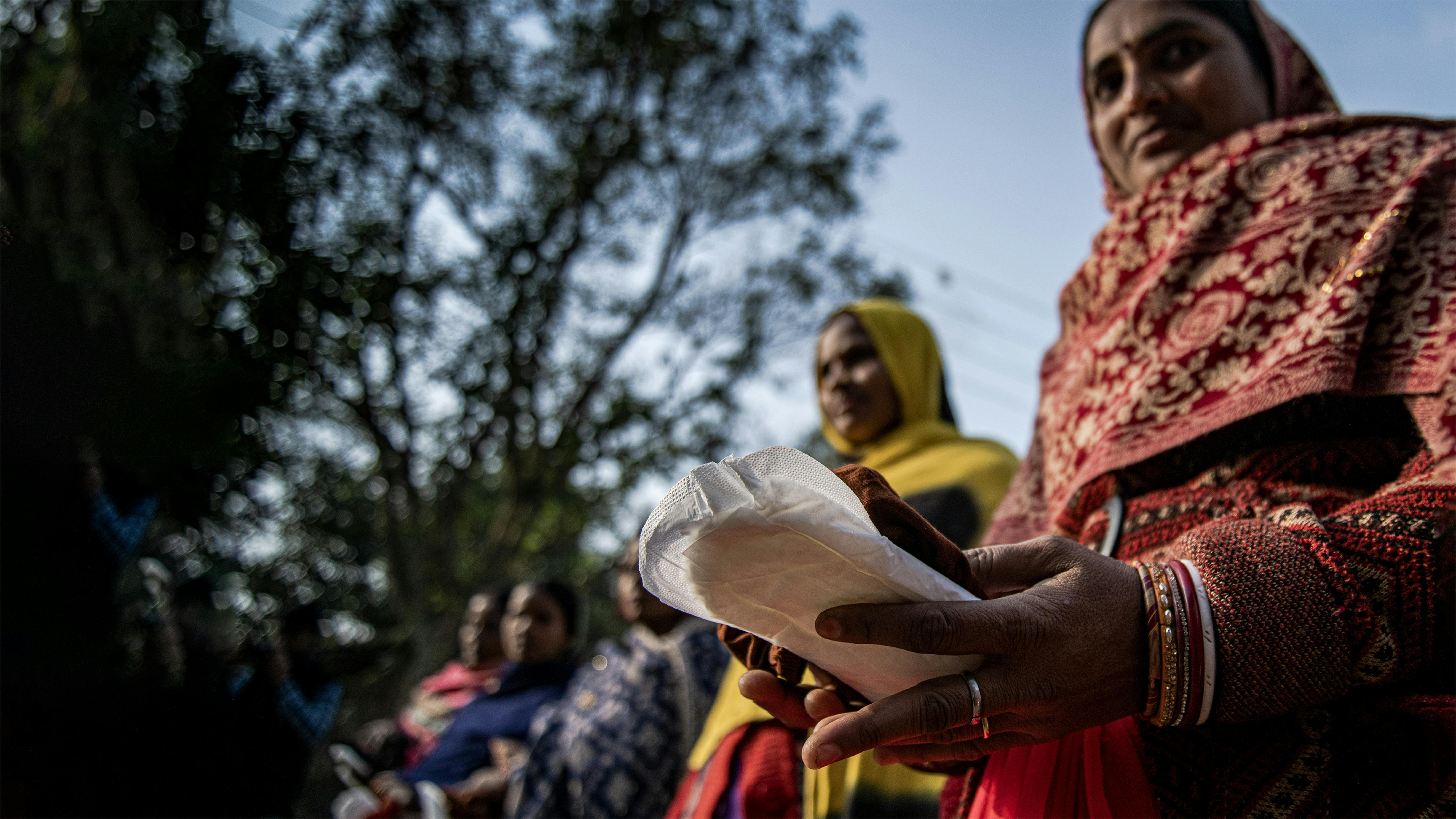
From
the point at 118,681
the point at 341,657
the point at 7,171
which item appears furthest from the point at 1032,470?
the point at 7,171

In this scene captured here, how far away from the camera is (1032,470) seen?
5.52 ft

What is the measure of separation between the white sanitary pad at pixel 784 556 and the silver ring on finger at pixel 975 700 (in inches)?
1.6

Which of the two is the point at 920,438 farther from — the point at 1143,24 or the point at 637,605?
the point at 637,605

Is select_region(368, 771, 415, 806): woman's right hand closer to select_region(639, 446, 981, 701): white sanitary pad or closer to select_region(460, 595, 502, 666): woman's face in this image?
select_region(460, 595, 502, 666): woman's face

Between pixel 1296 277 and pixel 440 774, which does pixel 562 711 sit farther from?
pixel 1296 277

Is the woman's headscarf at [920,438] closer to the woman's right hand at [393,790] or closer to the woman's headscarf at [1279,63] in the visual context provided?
the woman's headscarf at [1279,63]

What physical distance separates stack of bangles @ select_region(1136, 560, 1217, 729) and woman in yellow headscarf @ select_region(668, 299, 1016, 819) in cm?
51

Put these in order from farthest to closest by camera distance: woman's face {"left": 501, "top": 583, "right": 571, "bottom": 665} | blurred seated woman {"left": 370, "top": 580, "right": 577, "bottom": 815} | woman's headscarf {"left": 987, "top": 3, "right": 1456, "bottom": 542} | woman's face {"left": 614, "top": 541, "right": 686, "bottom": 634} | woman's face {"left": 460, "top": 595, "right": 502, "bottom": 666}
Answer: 1. woman's face {"left": 460, "top": 595, "right": 502, "bottom": 666}
2. woman's face {"left": 501, "top": 583, "right": 571, "bottom": 665}
3. blurred seated woman {"left": 370, "top": 580, "right": 577, "bottom": 815}
4. woman's face {"left": 614, "top": 541, "right": 686, "bottom": 634}
5. woman's headscarf {"left": 987, "top": 3, "right": 1456, "bottom": 542}

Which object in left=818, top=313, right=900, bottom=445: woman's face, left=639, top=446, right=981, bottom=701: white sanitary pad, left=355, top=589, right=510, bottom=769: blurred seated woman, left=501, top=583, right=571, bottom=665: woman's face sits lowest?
left=355, top=589, right=510, bottom=769: blurred seated woman

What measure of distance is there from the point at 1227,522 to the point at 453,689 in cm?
524

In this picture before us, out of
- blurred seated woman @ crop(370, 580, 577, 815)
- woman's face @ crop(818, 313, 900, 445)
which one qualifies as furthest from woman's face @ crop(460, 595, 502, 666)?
woman's face @ crop(818, 313, 900, 445)

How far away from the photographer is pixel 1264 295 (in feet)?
4.17

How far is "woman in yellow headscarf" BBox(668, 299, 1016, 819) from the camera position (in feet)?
6.34

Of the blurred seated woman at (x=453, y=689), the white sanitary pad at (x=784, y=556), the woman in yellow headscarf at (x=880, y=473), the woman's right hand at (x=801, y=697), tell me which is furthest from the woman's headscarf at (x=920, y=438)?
the blurred seated woman at (x=453, y=689)
